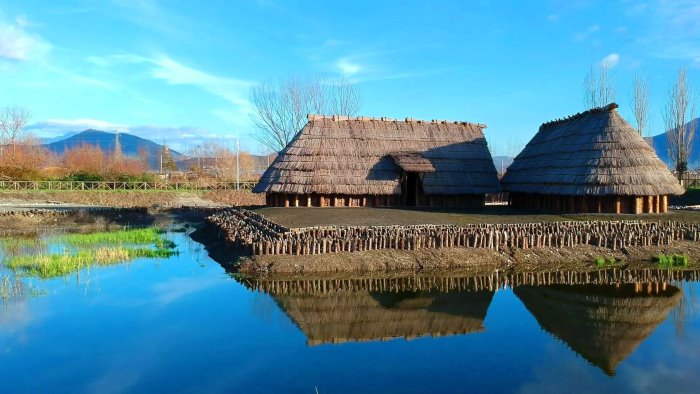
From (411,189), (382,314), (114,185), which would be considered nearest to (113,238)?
(411,189)

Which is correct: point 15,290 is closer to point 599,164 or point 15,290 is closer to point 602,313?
point 602,313

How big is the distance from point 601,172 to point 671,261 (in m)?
5.60

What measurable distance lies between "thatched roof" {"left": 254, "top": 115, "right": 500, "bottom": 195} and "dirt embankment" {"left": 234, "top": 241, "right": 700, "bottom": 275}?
949cm

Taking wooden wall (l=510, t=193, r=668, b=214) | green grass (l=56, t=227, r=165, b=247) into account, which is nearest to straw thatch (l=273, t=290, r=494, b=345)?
wooden wall (l=510, t=193, r=668, b=214)

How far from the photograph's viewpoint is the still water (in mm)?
8391

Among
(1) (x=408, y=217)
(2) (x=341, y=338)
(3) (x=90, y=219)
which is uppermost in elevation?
(1) (x=408, y=217)

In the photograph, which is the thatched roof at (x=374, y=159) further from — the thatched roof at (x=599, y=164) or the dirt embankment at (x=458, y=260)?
the dirt embankment at (x=458, y=260)

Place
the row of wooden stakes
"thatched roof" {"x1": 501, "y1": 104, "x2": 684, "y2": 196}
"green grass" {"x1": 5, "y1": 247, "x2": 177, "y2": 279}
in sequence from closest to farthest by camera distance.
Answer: the row of wooden stakes < "green grass" {"x1": 5, "y1": 247, "x2": 177, "y2": 279} < "thatched roof" {"x1": 501, "y1": 104, "x2": 684, "y2": 196}

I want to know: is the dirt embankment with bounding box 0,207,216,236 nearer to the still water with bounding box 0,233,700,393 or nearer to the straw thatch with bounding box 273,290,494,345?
the still water with bounding box 0,233,700,393

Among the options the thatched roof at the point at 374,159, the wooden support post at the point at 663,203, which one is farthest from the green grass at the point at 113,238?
the wooden support post at the point at 663,203

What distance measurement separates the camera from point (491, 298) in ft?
44.2

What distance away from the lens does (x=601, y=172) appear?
71.5 ft

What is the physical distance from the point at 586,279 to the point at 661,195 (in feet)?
30.6

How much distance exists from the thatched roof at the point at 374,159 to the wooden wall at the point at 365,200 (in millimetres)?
748
